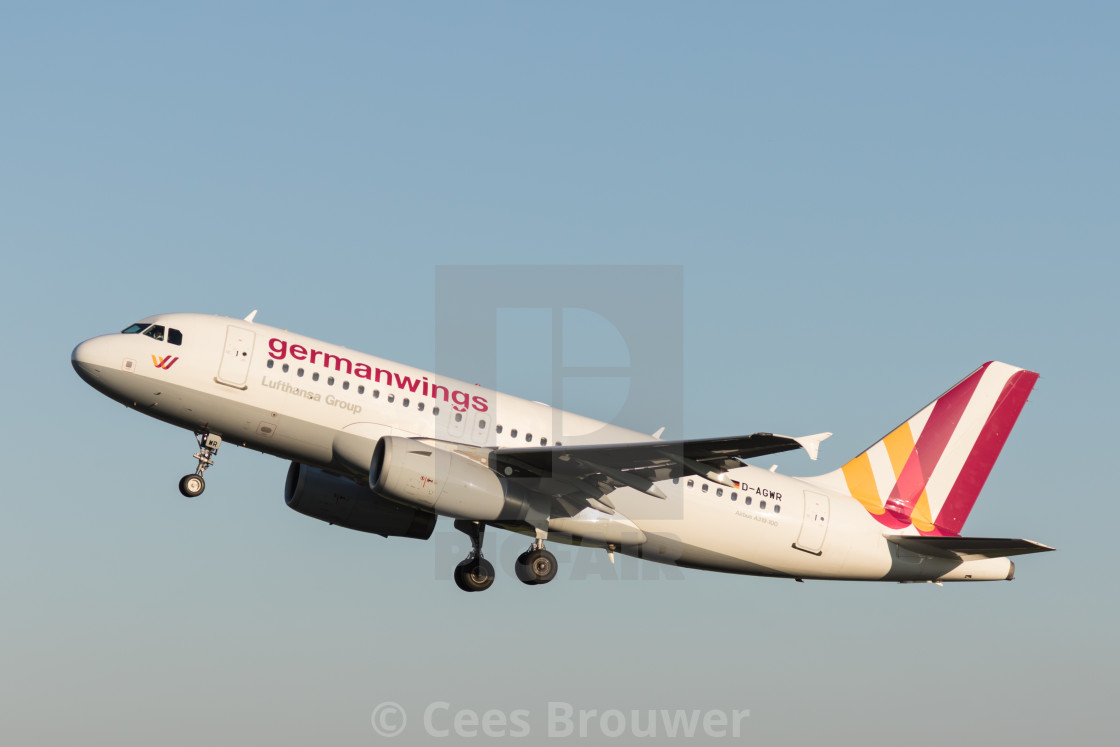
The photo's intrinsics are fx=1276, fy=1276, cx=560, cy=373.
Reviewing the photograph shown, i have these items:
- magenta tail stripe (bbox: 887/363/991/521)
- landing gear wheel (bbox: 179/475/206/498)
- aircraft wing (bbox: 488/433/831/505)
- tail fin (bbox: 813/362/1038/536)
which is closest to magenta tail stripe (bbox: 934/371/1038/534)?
tail fin (bbox: 813/362/1038/536)

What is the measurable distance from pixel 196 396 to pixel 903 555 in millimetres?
19537

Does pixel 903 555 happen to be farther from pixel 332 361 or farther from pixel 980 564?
pixel 332 361

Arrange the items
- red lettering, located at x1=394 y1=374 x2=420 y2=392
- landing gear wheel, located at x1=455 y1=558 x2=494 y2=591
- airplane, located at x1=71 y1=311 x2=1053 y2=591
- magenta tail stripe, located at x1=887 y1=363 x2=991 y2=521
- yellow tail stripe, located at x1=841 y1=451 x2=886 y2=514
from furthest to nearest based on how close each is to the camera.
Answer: magenta tail stripe, located at x1=887 y1=363 x2=991 y2=521 < yellow tail stripe, located at x1=841 y1=451 x2=886 y2=514 < landing gear wheel, located at x1=455 y1=558 x2=494 y2=591 < red lettering, located at x1=394 y1=374 x2=420 y2=392 < airplane, located at x1=71 y1=311 x2=1053 y2=591

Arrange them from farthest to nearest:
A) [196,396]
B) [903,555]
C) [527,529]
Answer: [903,555], [527,529], [196,396]

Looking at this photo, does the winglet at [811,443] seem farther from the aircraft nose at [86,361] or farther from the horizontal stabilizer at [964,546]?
the aircraft nose at [86,361]

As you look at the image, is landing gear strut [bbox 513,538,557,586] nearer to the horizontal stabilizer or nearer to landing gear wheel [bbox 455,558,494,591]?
landing gear wheel [bbox 455,558,494,591]

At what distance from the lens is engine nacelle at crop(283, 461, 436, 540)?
36.1 metres

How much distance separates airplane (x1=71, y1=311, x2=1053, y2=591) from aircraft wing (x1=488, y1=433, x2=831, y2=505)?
0.06 meters

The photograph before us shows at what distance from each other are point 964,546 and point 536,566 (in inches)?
453

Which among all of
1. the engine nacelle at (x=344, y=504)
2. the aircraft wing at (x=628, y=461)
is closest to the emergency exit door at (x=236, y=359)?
the engine nacelle at (x=344, y=504)

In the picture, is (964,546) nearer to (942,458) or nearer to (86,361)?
(942,458)

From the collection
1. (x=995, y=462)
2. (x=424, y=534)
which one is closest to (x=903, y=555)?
(x=995, y=462)

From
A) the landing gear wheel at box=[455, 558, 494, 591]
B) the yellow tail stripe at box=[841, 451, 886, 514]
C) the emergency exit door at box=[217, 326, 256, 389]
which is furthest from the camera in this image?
the yellow tail stripe at box=[841, 451, 886, 514]

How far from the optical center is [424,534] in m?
37.2
